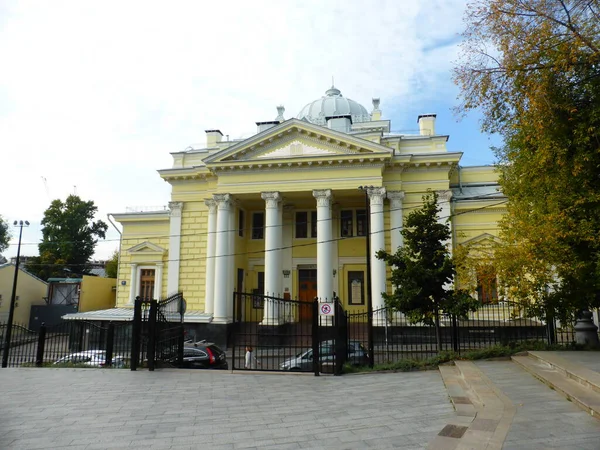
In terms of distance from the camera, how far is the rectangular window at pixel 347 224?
2628 cm

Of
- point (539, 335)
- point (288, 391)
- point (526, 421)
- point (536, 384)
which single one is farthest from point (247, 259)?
point (526, 421)

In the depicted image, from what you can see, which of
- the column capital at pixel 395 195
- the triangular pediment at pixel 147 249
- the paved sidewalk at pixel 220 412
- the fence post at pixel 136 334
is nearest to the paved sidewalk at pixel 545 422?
the paved sidewalk at pixel 220 412

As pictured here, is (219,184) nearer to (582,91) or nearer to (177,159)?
(177,159)

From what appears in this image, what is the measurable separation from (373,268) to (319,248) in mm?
2997

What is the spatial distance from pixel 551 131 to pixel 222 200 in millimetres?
17911

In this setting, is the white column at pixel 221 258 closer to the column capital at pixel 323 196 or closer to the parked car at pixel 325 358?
the column capital at pixel 323 196

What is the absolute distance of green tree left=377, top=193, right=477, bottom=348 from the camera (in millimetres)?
12695

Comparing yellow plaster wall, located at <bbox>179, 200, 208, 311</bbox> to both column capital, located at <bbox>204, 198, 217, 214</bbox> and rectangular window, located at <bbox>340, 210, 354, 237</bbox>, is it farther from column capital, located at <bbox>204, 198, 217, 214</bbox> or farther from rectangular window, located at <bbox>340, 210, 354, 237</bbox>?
rectangular window, located at <bbox>340, 210, 354, 237</bbox>

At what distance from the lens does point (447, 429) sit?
5449 millimetres

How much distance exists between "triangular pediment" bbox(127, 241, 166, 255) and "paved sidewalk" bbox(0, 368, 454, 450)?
17324 mm

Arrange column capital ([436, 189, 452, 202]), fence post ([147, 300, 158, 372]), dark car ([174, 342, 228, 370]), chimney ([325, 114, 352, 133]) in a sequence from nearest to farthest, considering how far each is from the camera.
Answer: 1. fence post ([147, 300, 158, 372])
2. dark car ([174, 342, 228, 370])
3. column capital ([436, 189, 452, 202])
4. chimney ([325, 114, 352, 133])

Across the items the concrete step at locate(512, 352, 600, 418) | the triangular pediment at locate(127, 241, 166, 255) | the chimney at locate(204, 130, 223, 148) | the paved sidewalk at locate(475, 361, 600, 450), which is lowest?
the paved sidewalk at locate(475, 361, 600, 450)

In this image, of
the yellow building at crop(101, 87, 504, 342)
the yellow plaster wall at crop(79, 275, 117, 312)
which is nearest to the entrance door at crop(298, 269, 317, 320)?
the yellow building at crop(101, 87, 504, 342)

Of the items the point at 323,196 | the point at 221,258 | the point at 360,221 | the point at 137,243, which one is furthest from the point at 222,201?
the point at 360,221
